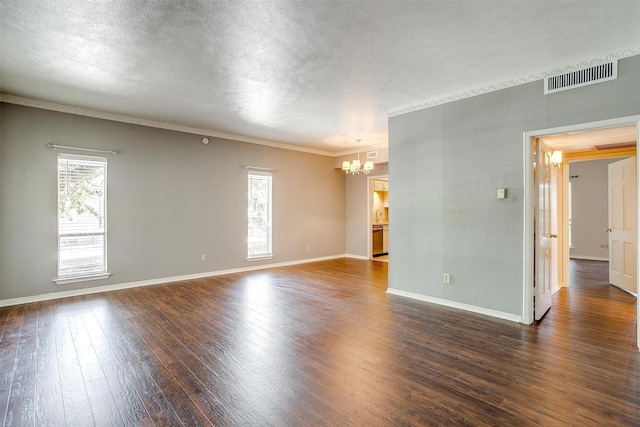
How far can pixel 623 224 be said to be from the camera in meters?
5.02

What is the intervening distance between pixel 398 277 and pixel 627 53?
3.61 meters

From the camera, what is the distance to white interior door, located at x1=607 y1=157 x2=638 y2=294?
4746mm

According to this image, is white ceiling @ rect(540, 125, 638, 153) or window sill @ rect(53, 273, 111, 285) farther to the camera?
window sill @ rect(53, 273, 111, 285)

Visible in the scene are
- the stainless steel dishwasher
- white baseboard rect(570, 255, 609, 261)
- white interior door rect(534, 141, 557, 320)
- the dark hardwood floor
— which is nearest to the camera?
the dark hardwood floor

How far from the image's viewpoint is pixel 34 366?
8.64 feet

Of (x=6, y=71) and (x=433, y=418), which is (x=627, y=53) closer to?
(x=433, y=418)

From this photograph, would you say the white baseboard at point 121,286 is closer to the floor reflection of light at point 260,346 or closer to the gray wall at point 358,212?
the floor reflection of light at point 260,346

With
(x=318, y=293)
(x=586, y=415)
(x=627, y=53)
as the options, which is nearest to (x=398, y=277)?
(x=318, y=293)

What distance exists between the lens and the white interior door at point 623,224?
475 centimetres

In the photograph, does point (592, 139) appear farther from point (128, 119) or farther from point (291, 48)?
point (128, 119)

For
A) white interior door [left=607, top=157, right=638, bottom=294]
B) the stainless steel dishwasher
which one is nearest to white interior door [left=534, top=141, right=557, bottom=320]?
white interior door [left=607, top=157, right=638, bottom=294]

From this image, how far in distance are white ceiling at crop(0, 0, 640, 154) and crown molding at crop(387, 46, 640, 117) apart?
0.02 metres

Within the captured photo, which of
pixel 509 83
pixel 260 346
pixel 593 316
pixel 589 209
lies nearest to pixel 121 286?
pixel 260 346

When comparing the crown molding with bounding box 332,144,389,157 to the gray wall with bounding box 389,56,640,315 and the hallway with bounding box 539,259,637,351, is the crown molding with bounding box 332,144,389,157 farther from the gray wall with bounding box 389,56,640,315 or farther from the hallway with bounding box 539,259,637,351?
the hallway with bounding box 539,259,637,351
